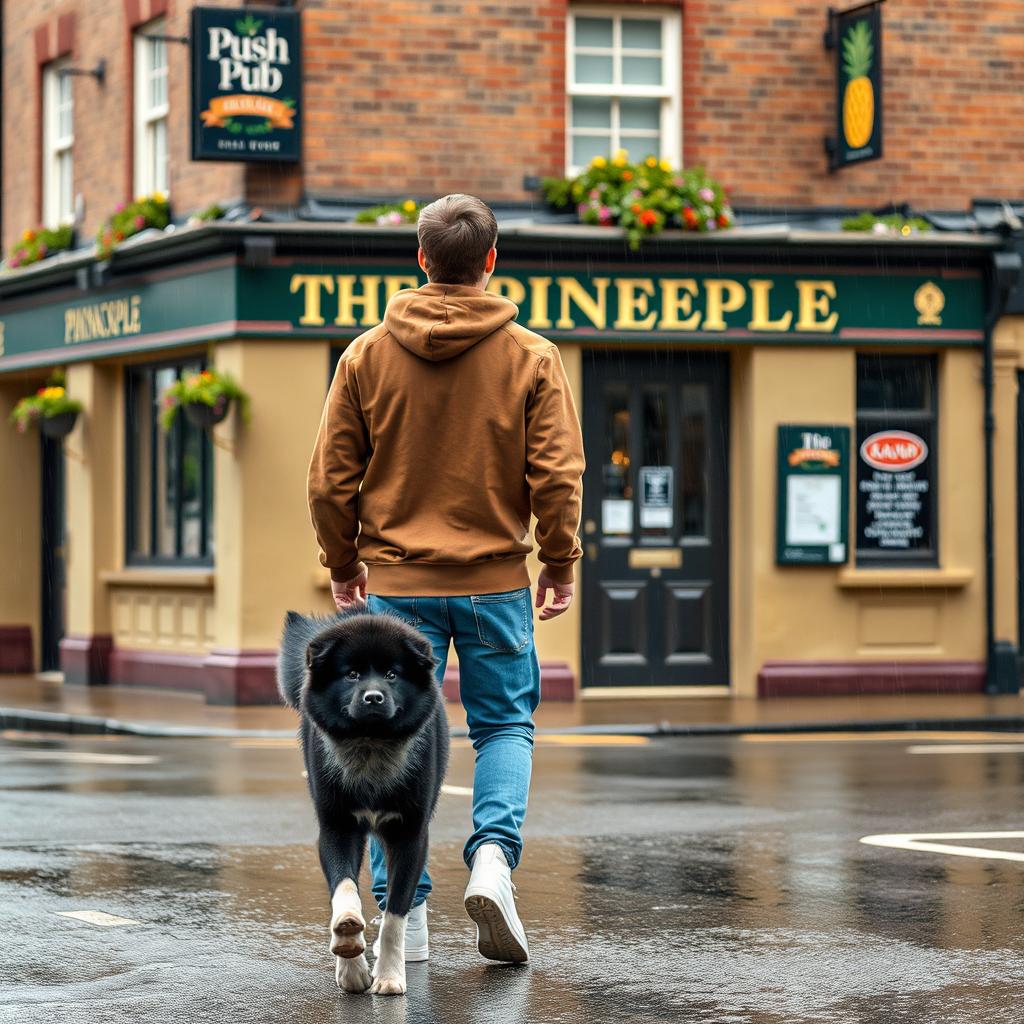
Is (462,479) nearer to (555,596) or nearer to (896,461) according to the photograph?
(555,596)

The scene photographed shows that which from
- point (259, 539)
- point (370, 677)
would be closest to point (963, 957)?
point (370, 677)

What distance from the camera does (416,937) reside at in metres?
5.69

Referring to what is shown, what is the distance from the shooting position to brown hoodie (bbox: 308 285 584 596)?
221 inches

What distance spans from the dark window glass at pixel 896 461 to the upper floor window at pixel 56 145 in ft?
27.0

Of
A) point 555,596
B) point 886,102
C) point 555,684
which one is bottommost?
point 555,684

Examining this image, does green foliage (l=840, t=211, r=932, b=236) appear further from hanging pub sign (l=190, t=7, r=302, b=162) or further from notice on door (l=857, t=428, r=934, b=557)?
hanging pub sign (l=190, t=7, r=302, b=162)

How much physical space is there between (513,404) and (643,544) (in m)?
12.0

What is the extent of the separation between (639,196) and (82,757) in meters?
7.10

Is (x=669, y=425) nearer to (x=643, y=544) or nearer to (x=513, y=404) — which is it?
(x=643, y=544)

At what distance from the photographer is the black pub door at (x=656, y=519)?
17.6m

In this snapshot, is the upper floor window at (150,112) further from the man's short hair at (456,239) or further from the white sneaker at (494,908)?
the white sneaker at (494,908)

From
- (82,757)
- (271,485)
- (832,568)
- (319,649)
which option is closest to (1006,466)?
(832,568)

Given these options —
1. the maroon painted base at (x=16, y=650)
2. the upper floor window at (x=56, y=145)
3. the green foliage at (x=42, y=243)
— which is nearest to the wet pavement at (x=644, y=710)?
the maroon painted base at (x=16, y=650)

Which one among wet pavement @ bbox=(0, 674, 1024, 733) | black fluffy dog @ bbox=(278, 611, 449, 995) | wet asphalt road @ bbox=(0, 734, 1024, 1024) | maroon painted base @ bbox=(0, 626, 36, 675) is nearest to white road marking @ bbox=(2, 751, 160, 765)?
wet asphalt road @ bbox=(0, 734, 1024, 1024)
